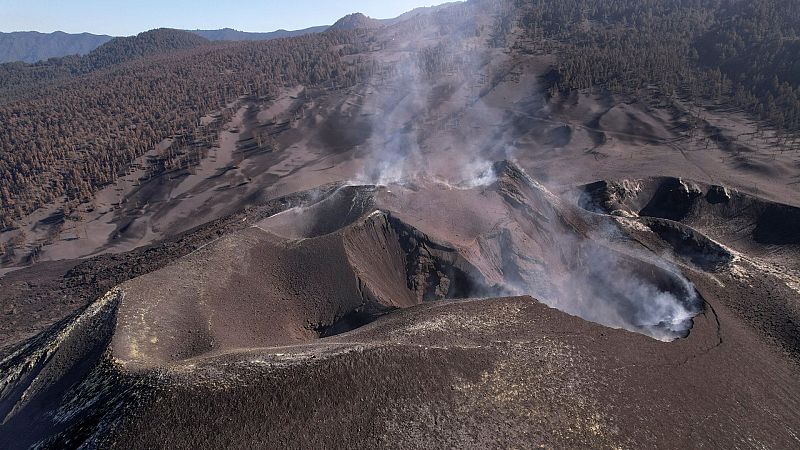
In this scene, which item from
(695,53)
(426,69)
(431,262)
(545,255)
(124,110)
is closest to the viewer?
(431,262)

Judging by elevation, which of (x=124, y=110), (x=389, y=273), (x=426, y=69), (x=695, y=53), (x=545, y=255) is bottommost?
(x=545, y=255)

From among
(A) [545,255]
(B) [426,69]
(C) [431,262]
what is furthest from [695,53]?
(C) [431,262]

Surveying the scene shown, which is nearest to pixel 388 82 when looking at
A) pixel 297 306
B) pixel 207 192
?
pixel 207 192

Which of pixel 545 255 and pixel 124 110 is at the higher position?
pixel 124 110

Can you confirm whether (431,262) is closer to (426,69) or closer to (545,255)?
(545,255)

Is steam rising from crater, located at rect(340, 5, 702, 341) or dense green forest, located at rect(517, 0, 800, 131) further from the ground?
dense green forest, located at rect(517, 0, 800, 131)

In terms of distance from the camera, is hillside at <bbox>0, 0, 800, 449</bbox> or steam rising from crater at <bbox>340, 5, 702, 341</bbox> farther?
steam rising from crater at <bbox>340, 5, 702, 341</bbox>

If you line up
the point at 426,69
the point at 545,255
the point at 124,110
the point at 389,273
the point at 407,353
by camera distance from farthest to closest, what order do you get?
the point at 426,69, the point at 124,110, the point at 545,255, the point at 389,273, the point at 407,353

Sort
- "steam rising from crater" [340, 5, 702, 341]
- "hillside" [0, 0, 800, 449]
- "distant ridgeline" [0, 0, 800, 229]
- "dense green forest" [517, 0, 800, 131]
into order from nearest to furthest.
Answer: "hillside" [0, 0, 800, 449]
"steam rising from crater" [340, 5, 702, 341]
"distant ridgeline" [0, 0, 800, 229]
"dense green forest" [517, 0, 800, 131]

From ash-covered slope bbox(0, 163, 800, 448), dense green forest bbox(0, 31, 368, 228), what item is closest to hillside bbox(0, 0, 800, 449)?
ash-covered slope bbox(0, 163, 800, 448)

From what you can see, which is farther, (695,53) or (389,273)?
(695,53)

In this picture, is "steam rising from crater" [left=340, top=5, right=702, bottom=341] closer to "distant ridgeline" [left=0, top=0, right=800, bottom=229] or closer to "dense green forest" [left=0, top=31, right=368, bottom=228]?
"distant ridgeline" [left=0, top=0, right=800, bottom=229]
